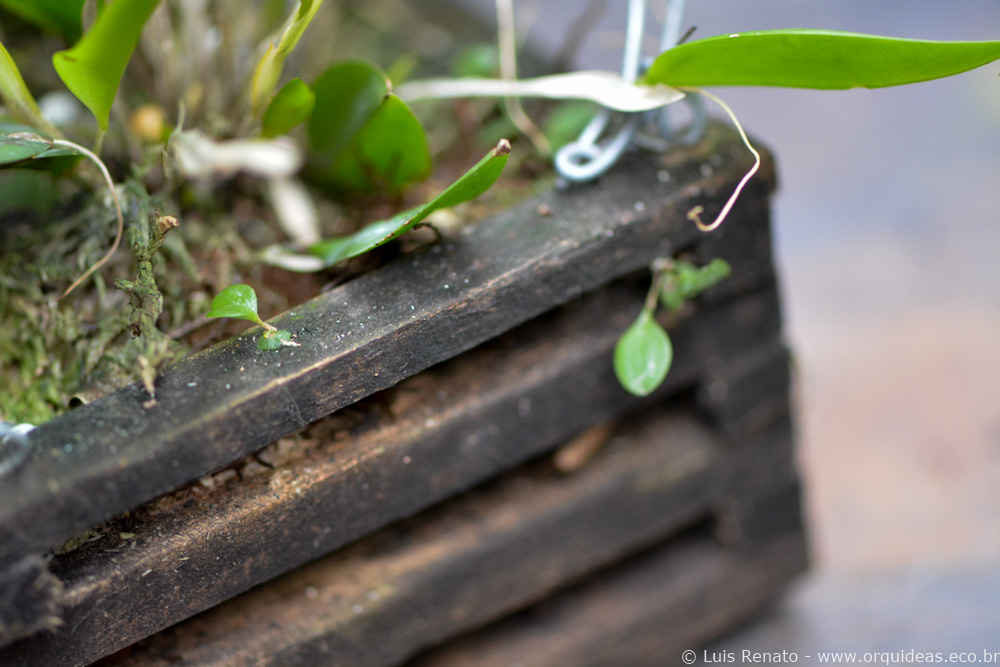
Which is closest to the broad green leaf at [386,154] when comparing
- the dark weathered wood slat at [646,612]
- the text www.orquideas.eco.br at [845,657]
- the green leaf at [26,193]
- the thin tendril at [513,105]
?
the thin tendril at [513,105]

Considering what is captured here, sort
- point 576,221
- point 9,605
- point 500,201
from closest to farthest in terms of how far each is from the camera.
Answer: point 9,605 → point 576,221 → point 500,201

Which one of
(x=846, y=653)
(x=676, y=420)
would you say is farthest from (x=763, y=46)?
(x=846, y=653)

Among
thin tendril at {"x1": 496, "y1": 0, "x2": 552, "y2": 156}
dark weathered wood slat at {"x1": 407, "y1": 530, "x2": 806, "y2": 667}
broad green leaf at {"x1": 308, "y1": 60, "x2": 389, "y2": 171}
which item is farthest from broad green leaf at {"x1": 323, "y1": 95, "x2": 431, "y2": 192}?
dark weathered wood slat at {"x1": 407, "y1": 530, "x2": 806, "y2": 667}

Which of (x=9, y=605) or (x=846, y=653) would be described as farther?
(x=846, y=653)

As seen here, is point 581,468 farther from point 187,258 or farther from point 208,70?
point 208,70

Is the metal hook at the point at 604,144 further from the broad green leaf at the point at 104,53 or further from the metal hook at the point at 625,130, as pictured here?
the broad green leaf at the point at 104,53

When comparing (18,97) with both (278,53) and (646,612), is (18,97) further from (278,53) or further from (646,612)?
(646,612)
